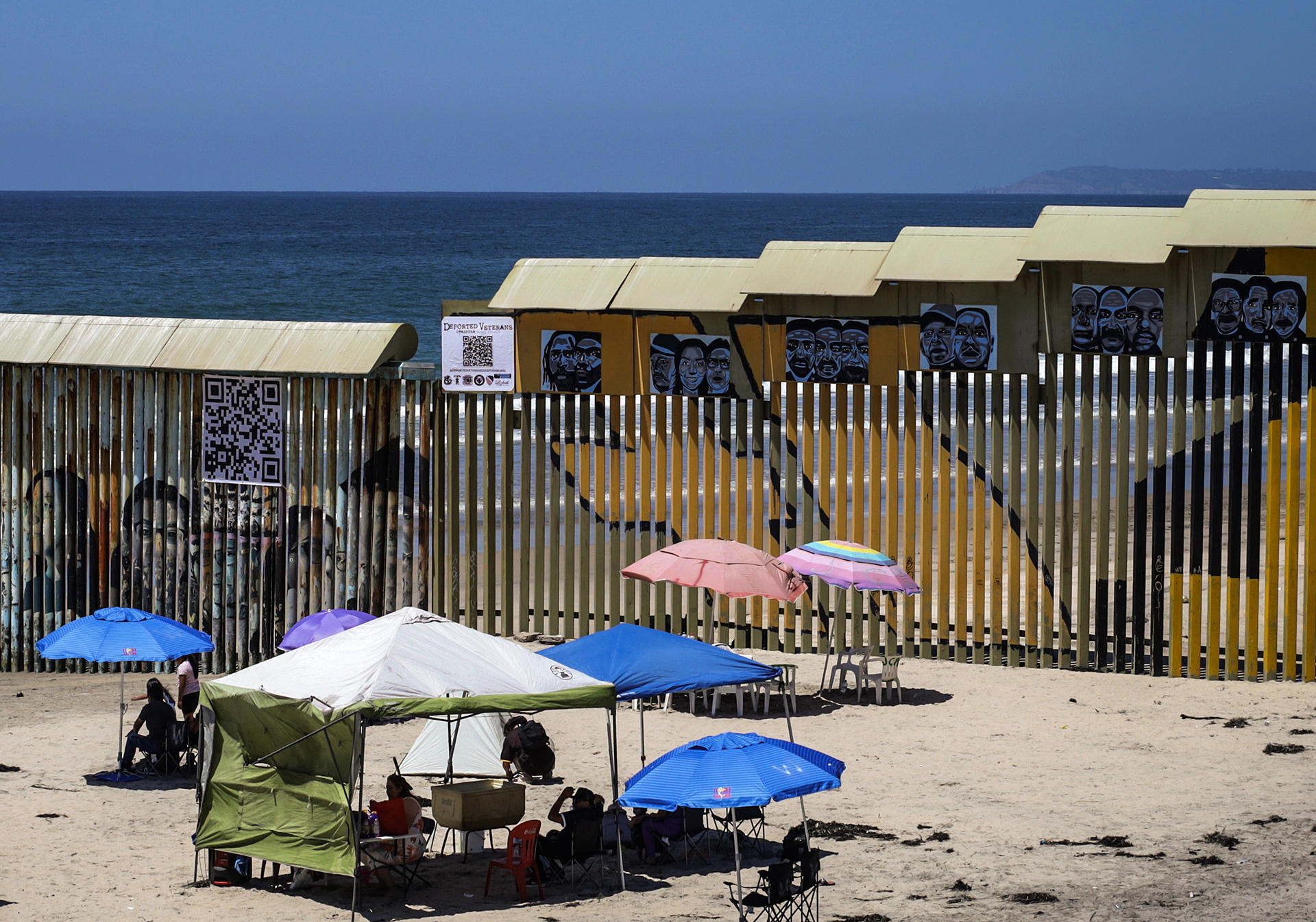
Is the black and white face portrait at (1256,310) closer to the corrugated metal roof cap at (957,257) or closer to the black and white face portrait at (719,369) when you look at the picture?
the corrugated metal roof cap at (957,257)

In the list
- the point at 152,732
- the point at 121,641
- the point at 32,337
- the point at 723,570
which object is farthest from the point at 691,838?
the point at 32,337

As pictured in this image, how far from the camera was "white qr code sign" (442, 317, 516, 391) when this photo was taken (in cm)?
1507

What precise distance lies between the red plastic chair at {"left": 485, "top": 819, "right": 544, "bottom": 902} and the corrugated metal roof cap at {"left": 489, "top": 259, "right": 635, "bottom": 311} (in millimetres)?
6203

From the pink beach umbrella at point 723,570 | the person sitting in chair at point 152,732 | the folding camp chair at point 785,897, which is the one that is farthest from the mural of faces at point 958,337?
the person sitting in chair at point 152,732

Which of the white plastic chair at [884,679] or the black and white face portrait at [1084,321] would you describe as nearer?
the white plastic chair at [884,679]

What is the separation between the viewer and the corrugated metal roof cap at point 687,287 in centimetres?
1455

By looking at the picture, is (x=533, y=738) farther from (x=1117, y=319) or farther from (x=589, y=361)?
(x=1117, y=319)

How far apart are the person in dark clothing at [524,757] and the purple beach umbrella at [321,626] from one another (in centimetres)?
153

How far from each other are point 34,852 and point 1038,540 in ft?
26.3

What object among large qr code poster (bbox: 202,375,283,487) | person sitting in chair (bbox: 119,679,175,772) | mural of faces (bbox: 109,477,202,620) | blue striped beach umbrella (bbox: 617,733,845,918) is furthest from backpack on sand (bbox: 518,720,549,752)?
mural of faces (bbox: 109,477,202,620)

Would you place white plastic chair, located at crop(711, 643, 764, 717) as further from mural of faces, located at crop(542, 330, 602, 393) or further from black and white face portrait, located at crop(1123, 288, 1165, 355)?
black and white face portrait, located at crop(1123, 288, 1165, 355)

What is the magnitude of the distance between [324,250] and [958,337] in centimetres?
9547

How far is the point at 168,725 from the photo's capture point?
40.0 feet

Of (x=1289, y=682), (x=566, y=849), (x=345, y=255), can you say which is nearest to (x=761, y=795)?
(x=566, y=849)
